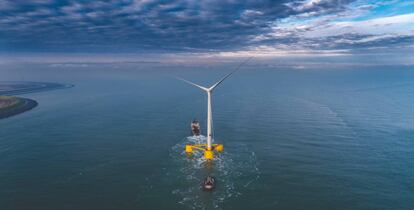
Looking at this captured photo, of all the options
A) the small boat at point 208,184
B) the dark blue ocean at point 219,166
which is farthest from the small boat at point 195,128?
the small boat at point 208,184

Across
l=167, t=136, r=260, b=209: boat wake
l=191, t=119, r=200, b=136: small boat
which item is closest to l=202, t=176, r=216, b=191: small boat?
l=167, t=136, r=260, b=209: boat wake

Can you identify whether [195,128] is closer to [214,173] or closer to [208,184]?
[214,173]

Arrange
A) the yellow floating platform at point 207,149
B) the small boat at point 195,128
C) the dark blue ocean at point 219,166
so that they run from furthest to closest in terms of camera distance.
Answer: the small boat at point 195,128, the yellow floating platform at point 207,149, the dark blue ocean at point 219,166

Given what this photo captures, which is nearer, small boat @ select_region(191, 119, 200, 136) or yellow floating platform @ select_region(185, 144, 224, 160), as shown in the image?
yellow floating platform @ select_region(185, 144, 224, 160)

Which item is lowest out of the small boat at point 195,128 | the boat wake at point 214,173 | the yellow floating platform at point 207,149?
the boat wake at point 214,173

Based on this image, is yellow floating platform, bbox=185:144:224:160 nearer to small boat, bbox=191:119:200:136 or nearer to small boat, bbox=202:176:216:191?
small boat, bbox=191:119:200:136

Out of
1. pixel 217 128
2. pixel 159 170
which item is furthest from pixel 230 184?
pixel 217 128

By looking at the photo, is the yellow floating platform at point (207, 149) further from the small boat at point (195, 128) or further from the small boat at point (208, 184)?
the small boat at point (208, 184)

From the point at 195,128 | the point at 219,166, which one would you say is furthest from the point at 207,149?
the point at 195,128

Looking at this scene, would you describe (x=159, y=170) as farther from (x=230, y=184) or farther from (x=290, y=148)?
(x=290, y=148)
